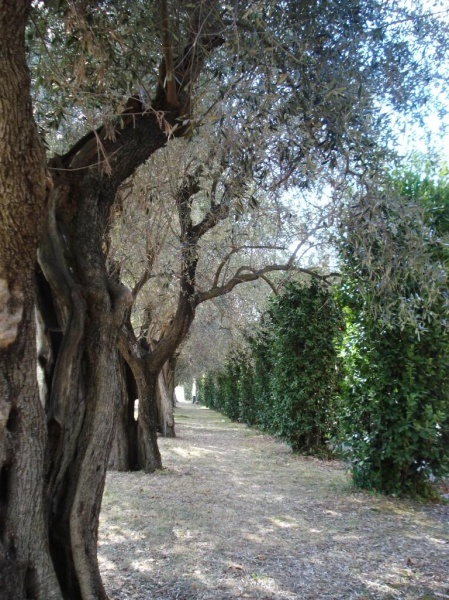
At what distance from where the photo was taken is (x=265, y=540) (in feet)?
19.7

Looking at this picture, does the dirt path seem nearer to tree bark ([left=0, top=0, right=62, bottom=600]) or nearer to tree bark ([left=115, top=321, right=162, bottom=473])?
tree bark ([left=115, top=321, right=162, bottom=473])

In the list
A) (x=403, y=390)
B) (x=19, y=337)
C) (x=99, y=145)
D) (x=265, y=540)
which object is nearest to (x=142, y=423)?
(x=265, y=540)

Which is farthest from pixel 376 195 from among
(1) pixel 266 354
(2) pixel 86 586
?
(1) pixel 266 354

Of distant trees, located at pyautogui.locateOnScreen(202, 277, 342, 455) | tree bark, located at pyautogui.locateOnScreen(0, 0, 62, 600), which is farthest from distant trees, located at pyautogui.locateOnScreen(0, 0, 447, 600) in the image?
distant trees, located at pyautogui.locateOnScreen(202, 277, 342, 455)

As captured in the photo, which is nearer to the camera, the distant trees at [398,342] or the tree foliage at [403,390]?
the distant trees at [398,342]

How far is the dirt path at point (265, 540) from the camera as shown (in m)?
4.60

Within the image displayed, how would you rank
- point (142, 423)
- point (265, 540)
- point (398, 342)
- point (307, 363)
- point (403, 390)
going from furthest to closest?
point (307, 363), point (142, 423), point (398, 342), point (403, 390), point (265, 540)

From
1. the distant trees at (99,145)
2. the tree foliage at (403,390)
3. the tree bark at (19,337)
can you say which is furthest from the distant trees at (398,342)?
the tree bark at (19,337)

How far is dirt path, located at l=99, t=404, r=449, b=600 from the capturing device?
15.1 ft

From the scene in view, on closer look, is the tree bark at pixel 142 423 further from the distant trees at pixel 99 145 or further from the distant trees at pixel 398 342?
the distant trees at pixel 99 145

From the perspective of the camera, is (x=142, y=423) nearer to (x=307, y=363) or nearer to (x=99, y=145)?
(x=307, y=363)

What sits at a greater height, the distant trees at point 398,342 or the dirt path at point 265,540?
the distant trees at point 398,342

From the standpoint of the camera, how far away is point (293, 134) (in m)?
4.73

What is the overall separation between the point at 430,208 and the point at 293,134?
3307 millimetres
